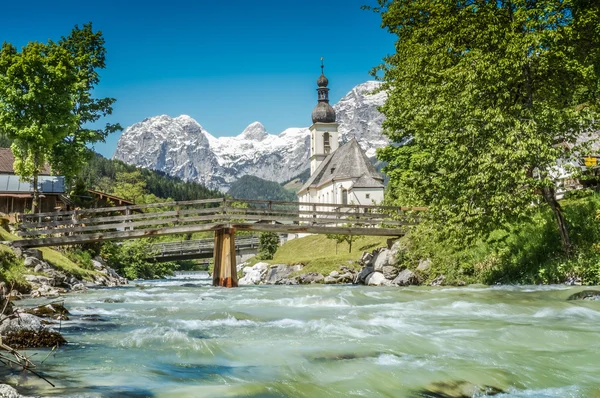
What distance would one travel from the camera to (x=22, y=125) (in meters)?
32.4

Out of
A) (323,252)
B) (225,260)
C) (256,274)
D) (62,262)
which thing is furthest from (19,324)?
(323,252)

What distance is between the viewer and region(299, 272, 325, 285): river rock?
128ft

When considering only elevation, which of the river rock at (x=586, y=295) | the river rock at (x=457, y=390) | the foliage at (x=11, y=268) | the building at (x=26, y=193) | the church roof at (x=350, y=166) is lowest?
the river rock at (x=457, y=390)

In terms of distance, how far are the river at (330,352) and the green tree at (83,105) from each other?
2530cm

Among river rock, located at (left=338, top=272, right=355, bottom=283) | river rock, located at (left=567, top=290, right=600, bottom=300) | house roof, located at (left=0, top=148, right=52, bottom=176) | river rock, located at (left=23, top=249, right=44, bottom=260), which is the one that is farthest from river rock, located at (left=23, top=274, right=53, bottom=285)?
house roof, located at (left=0, top=148, right=52, bottom=176)

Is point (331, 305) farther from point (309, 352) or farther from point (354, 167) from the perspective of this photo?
point (354, 167)

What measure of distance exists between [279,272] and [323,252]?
11059mm

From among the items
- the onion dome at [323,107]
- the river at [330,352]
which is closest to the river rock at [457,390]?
the river at [330,352]

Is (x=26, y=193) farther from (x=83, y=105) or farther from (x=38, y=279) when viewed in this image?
(x=38, y=279)

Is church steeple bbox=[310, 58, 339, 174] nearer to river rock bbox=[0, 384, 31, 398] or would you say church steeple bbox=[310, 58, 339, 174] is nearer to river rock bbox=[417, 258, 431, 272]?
river rock bbox=[417, 258, 431, 272]

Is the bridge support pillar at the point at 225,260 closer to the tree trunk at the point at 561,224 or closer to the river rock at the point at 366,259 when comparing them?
the river rock at the point at 366,259

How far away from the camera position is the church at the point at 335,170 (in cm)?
7712

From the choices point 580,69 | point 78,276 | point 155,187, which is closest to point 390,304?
point 580,69

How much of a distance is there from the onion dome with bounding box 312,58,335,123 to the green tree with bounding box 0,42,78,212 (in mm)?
77847
